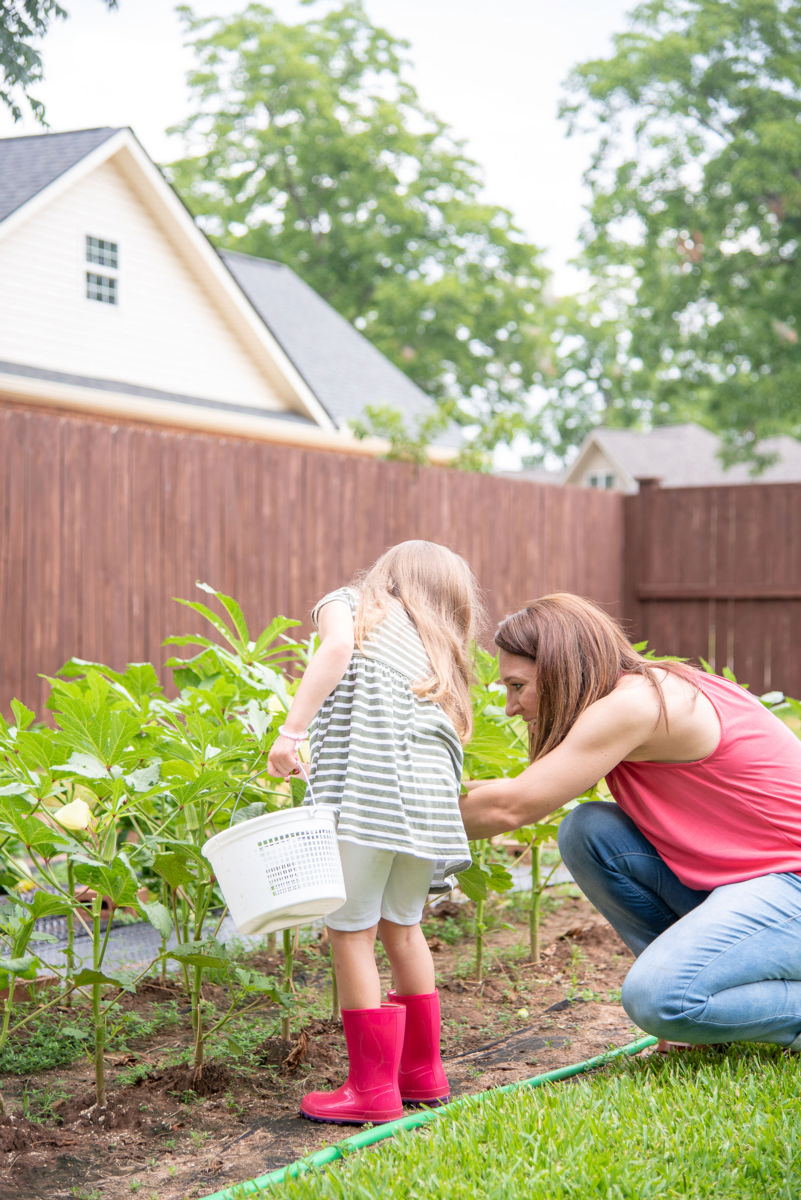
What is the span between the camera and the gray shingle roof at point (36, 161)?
10766 millimetres

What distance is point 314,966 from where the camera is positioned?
318 centimetres

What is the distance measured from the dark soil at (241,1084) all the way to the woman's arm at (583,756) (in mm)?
591

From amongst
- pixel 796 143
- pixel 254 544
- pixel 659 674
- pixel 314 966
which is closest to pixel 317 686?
pixel 659 674

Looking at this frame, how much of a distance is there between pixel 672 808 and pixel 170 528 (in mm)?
4899

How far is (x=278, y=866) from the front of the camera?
1.91 metres

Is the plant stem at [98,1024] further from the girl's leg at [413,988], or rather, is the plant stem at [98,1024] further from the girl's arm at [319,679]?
the girl's leg at [413,988]

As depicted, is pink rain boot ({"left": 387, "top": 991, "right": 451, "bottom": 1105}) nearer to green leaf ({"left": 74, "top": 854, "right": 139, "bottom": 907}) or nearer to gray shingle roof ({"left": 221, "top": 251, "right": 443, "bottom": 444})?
green leaf ({"left": 74, "top": 854, "right": 139, "bottom": 907})

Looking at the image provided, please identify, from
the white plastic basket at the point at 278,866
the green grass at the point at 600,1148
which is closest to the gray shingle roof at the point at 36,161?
the white plastic basket at the point at 278,866

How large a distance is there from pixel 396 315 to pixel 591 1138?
→ 23860 millimetres

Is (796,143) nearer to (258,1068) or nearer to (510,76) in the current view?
(510,76)

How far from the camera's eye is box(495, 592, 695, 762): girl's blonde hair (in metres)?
2.31

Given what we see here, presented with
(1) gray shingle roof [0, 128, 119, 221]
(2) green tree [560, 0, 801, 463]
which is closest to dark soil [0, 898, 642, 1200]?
(1) gray shingle roof [0, 128, 119, 221]

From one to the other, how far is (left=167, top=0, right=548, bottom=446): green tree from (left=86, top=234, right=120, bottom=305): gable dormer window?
12.9m

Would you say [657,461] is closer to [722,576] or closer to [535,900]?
[722,576]
